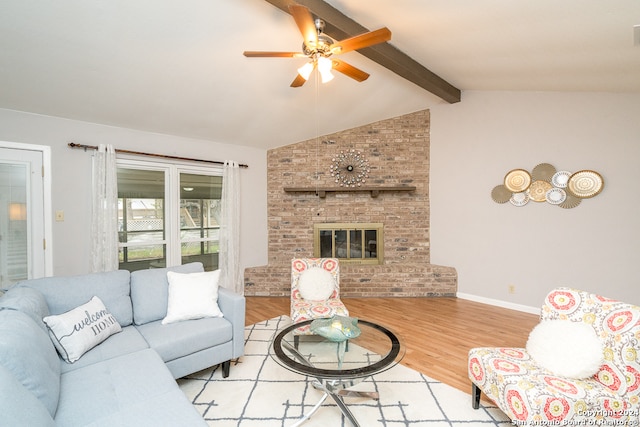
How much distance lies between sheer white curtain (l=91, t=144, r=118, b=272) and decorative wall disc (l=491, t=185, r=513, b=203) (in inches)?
189

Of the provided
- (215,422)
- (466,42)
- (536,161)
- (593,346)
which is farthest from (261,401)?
(536,161)

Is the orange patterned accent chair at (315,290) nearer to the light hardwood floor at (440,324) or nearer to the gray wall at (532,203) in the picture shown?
the light hardwood floor at (440,324)

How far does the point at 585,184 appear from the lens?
3.48 meters

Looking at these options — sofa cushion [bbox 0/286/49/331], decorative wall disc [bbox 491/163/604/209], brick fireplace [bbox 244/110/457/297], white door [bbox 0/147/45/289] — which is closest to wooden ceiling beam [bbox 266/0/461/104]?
brick fireplace [bbox 244/110/457/297]

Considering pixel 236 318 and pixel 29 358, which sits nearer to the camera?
pixel 29 358

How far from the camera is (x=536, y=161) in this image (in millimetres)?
3803

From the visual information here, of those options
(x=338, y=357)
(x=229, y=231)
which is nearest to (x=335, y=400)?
(x=338, y=357)

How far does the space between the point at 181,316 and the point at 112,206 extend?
187 cm

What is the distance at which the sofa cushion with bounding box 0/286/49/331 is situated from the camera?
Answer: 173 cm

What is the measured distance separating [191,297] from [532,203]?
4091 mm

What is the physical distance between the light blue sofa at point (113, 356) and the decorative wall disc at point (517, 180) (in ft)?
12.0

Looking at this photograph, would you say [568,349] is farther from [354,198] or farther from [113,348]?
[354,198]

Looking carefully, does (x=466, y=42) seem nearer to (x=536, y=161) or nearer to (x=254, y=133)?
(x=536, y=161)

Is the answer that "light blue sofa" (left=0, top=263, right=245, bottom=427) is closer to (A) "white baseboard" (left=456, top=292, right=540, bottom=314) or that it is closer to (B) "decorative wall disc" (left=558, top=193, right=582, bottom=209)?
(A) "white baseboard" (left=456, top=292, right=540, bottom=314)
